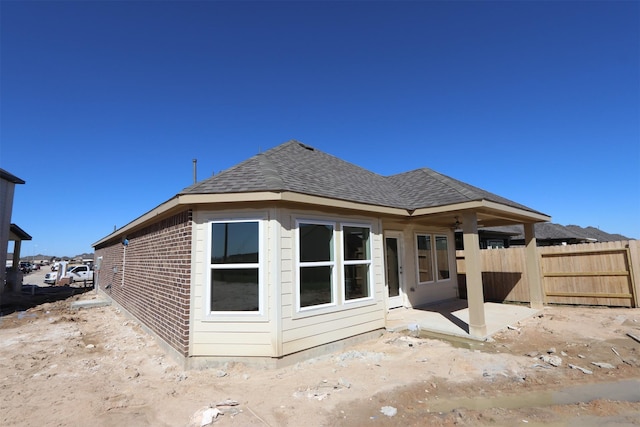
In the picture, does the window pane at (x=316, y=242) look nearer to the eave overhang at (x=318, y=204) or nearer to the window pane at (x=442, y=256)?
the eave overhang at (x=318, y=204)

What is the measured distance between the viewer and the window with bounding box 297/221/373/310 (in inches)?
237

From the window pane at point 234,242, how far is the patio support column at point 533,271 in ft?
28.9

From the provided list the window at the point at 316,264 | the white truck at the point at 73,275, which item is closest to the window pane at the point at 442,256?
the window at the point at 316,264

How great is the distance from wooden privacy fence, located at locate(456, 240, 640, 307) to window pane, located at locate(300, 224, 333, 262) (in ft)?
25.3

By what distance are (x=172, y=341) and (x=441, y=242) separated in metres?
8.74

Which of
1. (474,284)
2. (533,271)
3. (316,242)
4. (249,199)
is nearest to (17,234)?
(249,199)

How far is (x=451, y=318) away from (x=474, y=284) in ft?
6.18

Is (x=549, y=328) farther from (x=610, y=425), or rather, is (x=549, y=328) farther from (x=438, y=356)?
(x=610, y=425)

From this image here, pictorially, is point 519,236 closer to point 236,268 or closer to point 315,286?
point 315,286

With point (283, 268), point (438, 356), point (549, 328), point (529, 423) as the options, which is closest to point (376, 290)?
point (438, 356)

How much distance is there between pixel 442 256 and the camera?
11156 millimetres

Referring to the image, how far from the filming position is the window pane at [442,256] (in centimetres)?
1095

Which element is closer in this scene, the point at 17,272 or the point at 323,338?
the point at 323,338

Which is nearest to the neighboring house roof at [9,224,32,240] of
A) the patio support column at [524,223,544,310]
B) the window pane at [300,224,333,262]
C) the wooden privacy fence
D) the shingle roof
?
the shingle roof
